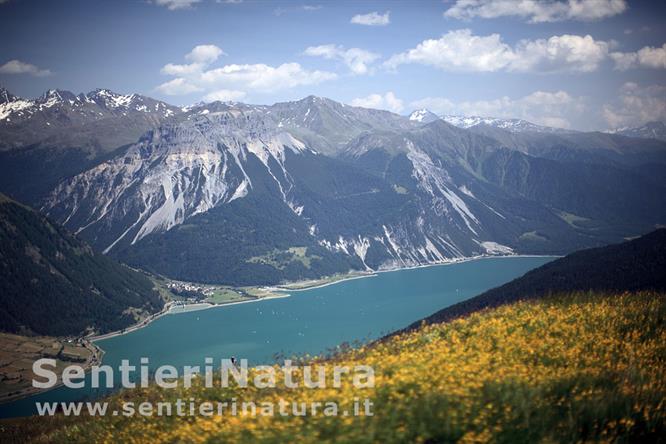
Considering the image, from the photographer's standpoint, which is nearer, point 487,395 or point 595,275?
point 487,395

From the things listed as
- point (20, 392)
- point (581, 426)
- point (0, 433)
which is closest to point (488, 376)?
point (581, 426)

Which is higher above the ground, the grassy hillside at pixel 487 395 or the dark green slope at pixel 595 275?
the grassy hillside at pixel 487 395

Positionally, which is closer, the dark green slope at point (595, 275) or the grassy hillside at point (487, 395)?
the grassy hillside at point (487, 395)

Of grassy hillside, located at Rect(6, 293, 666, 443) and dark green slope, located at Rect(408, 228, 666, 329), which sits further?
dark green slope, located at Rect(408, 228, 666, 329)

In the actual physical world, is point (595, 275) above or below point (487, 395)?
below

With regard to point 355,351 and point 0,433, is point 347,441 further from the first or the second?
point 0,433
